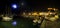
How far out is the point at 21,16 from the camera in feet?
4.26

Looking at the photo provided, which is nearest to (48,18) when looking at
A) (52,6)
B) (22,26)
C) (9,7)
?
(52,6)

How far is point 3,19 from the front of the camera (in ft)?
4.20

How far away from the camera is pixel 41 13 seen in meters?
1.29

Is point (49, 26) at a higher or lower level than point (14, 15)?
lower

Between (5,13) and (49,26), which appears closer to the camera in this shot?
(49,26)

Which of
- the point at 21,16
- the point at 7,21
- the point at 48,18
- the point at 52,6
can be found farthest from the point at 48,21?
the point at 7,21

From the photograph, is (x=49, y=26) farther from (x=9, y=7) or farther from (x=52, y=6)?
(x=9, y=7)

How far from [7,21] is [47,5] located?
0.48 meters

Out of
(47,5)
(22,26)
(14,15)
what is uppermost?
(47,5)

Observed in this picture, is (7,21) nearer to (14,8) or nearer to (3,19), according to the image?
(3,19)

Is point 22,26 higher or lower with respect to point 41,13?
lower

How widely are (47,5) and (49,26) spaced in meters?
0.26

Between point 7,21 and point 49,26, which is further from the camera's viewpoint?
point 7,21

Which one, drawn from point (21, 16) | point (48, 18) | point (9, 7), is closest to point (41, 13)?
point (48, 18)
